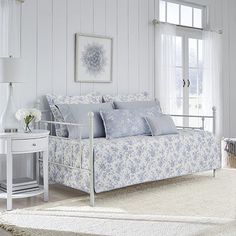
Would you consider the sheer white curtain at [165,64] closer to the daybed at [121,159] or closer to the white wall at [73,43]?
the white wall at [73,43]

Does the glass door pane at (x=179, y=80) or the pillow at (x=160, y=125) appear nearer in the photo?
the pillow at (x=160, y=125)

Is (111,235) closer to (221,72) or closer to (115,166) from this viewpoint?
(115,166)

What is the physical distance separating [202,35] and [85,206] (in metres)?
3.22

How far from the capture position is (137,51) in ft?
15.2

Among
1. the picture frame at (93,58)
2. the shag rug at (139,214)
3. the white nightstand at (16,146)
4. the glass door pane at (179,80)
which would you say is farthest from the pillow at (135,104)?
the white nightstand at (16,146)

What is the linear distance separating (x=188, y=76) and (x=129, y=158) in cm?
224

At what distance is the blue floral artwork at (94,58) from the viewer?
414 centimetres

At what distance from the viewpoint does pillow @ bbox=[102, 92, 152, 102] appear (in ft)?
13.8

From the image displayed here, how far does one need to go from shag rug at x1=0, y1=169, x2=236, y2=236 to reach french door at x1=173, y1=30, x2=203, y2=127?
160 cm

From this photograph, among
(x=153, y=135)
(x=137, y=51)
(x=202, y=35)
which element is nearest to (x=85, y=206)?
(x=153, y=135)

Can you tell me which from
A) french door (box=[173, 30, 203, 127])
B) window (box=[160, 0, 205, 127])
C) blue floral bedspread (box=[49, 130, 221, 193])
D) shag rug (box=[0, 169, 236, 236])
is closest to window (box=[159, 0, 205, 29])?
window (box=[160, 0, 205, 127])

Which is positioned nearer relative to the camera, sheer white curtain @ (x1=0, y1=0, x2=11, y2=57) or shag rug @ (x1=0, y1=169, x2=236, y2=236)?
shag rug @ (x1=0, y1=169, x2=236, y2=236)

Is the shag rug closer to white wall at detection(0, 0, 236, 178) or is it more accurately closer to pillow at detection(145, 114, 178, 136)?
pillow at detection(145, 114, 178, 136)

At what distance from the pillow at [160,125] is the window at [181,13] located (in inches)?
62.7
